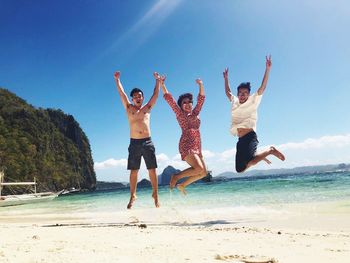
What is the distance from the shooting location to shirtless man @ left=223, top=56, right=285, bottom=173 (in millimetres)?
6727

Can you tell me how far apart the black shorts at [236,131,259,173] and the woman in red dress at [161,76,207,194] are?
26.8 inches

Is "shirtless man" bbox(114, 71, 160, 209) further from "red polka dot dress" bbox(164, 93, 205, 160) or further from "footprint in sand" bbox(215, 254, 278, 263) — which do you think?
"footprint in sand" bbox(215, 254, 278, 263)

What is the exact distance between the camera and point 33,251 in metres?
4.17

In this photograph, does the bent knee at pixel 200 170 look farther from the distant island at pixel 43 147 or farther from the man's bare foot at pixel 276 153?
the distant island at pixel 43 147

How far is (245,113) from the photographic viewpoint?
6902mm

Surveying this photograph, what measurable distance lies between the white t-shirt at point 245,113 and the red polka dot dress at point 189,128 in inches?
26.4

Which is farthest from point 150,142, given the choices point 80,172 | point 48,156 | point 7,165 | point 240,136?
point 80,172

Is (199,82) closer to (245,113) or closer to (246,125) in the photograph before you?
(245,113)

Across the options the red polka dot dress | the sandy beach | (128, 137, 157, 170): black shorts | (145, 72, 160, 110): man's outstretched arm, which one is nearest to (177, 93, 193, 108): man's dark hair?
the red polka dot dress

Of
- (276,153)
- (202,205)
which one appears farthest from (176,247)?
(202,205)

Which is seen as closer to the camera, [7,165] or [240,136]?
[240,136]

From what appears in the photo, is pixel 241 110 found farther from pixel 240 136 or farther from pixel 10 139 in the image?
pixel 10 139

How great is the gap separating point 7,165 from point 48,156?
90.3 ft

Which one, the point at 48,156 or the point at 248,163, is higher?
the point at 48,156
